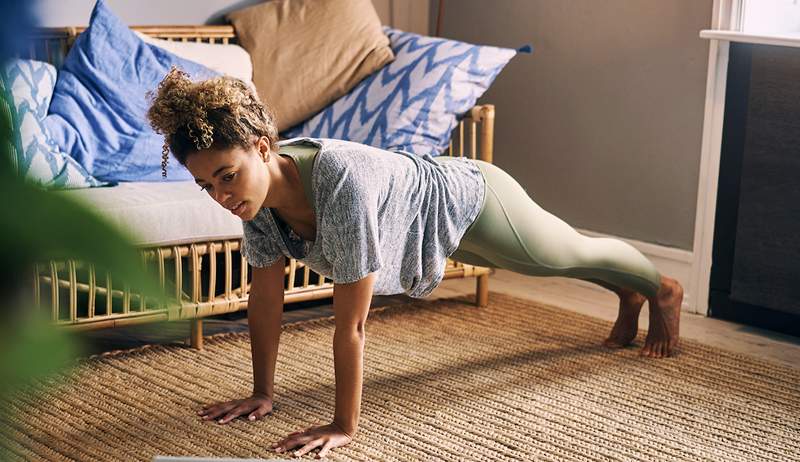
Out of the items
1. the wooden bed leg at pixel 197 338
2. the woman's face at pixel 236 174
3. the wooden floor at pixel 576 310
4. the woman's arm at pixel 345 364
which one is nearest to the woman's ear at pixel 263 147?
the woman's face at pixel 236 174

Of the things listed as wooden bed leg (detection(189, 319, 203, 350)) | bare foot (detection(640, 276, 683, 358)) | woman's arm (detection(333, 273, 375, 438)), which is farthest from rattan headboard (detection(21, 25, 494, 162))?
woman's arm (detection(333, 273, 375, 438))

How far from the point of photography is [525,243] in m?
2.08

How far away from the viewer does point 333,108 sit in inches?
111

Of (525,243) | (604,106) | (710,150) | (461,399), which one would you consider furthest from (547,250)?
(604,106)

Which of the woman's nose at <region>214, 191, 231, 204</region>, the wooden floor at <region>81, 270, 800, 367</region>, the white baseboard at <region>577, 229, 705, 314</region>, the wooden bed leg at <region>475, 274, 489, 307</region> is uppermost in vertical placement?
the woman's nose at <region>214, 191, 231, 204</region>

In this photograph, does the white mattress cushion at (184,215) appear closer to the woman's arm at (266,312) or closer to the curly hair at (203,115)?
the woman's arm at (266,312)

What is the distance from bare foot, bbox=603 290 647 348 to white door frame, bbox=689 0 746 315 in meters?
0.43

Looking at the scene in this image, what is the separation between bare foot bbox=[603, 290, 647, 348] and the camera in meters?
2.43

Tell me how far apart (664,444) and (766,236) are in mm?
937

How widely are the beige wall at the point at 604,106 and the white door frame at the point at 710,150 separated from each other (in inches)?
2.6

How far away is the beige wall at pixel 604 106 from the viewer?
2834 mm

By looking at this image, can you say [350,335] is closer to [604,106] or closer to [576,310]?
[576,310]

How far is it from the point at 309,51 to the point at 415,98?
0.40 metres

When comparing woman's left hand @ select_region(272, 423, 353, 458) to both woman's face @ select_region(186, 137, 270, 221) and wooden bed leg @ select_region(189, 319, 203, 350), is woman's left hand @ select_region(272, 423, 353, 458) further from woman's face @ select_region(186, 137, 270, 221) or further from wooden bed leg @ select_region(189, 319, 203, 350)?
wooden bed leg @ select_region(189, 319, 203, 350)
